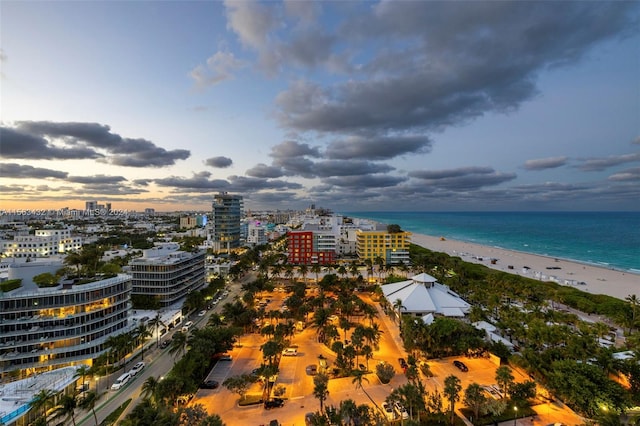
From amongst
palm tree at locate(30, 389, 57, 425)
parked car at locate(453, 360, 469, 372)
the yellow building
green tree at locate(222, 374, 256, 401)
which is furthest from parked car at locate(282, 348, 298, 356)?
the yellow building

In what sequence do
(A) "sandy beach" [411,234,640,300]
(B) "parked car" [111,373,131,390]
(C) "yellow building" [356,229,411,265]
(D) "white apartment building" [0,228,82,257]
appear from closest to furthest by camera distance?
1. (B) "parked car" [111,373,131,390]
2. (A) "sandy beach" [411,234,640,300]
3. (C) "yellow building" [356,229,411,265]
4. (D) "white apartment building" [0,228,82,257]

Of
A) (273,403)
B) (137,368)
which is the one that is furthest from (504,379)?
(137,368)

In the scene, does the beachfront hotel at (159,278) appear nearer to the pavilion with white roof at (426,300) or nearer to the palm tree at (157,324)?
the palm tree at (157,324)

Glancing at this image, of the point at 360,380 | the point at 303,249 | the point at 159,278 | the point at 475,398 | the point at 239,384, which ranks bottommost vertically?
the point at 360,380

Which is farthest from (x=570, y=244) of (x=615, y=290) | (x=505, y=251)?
(x=615, y=290)

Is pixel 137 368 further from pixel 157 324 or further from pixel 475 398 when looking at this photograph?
pixel 475 398

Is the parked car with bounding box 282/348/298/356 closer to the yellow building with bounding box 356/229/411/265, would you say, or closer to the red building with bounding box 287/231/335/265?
the red building with bounding box 287/231/335/265
